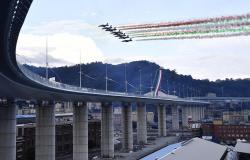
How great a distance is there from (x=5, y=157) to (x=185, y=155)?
33.8 metres

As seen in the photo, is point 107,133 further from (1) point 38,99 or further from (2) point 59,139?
(1) point 38,99

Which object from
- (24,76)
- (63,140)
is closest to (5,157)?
(24,76)

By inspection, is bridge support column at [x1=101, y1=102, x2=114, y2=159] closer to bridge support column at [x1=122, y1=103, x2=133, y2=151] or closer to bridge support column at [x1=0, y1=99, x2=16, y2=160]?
bridge support column at [x1=122, y1=103, x2=133, y2=151]

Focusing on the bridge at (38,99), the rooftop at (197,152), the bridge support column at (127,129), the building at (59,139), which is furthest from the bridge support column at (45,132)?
the bridge support column at (127,129)

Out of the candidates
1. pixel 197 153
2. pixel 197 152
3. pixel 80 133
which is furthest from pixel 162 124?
pixel 197 153

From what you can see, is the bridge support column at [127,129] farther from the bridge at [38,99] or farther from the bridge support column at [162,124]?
the bridge support column at [162,124]

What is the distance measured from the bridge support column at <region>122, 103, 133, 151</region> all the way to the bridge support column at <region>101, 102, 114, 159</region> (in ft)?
53.1

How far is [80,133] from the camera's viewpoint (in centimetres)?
9862

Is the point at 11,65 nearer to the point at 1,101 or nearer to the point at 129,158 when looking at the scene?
the point at 1,101

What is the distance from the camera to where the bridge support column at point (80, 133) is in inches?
3823

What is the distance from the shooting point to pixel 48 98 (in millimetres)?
81375

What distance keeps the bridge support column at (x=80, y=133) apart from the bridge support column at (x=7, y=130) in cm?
2829

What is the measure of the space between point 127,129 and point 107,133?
2134 cm

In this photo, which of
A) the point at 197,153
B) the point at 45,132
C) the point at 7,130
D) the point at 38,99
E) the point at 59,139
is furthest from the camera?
the point at 59,139
